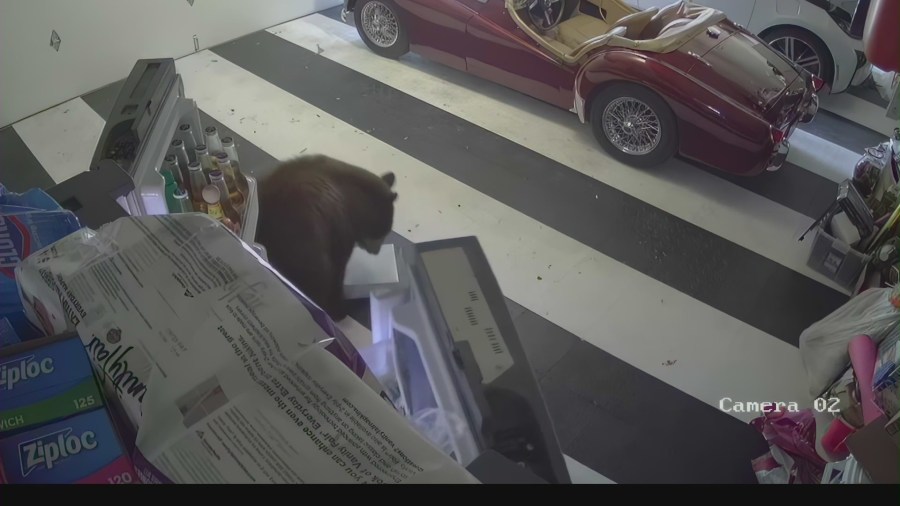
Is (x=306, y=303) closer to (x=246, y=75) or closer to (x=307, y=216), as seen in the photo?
(x=307, y=216)

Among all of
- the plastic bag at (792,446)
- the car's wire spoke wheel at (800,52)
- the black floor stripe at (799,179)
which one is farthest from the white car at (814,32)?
the plastic bag at (792,446)

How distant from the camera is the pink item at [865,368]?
116 centimetres

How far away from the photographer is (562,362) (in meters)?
1.64

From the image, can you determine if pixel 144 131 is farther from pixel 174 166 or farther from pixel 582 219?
pixel 582 219

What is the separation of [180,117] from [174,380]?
911 millimetres

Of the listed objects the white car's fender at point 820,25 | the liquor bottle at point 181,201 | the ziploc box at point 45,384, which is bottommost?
the liquor bottle at point 181,201

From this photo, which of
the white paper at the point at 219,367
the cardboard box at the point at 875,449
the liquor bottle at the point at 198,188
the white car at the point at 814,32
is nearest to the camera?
the white paper at the point at 219,367

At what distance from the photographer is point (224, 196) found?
1294 millimetres

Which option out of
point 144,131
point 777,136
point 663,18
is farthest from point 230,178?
point 663,18

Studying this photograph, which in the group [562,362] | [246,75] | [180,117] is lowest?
[562,362]

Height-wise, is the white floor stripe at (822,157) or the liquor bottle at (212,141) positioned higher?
the liquor bottle at (212,141)

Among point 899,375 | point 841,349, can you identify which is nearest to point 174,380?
point 899,375

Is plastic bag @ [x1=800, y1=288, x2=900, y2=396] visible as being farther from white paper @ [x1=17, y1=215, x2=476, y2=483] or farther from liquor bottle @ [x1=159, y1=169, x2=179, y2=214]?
liquor bottle @ [x1=159, y1=169, x2=179, y2=214]
